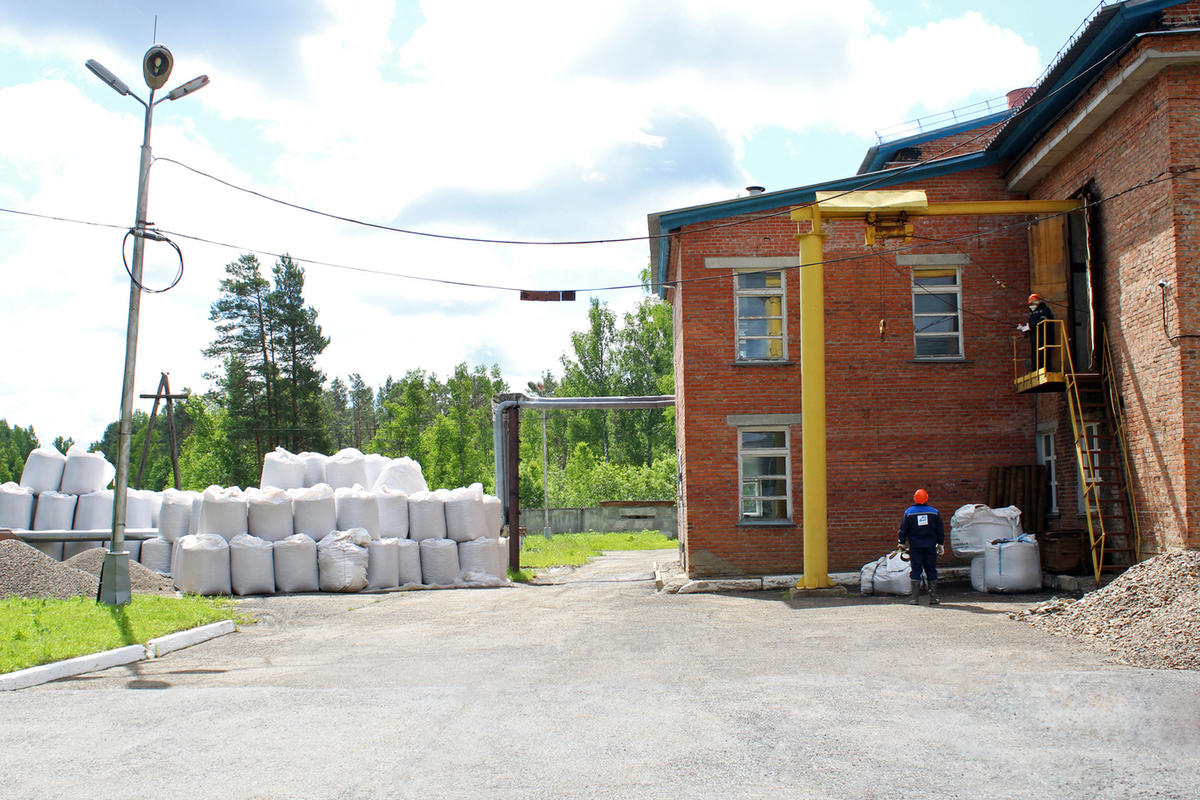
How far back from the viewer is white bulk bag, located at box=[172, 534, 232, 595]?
16.4m

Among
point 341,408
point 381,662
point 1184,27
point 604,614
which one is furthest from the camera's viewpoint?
point 341,408

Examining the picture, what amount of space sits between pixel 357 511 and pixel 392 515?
26.6 inches

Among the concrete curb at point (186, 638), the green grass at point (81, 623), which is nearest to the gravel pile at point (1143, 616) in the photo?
the concrete curb at point (186, 638)

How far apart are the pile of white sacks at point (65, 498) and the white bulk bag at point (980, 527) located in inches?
633

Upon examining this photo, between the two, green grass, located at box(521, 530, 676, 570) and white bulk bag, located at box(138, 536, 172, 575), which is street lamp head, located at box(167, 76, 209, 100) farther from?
green grass, located at box(521, 530, 676, 570)

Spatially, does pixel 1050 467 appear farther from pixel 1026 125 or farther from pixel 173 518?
pixel 173 518

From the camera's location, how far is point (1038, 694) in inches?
277

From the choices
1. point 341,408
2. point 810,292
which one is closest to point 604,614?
point 810,292

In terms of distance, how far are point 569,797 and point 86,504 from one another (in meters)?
18.9

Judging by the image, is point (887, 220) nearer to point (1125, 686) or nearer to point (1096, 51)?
point (1096, 51)

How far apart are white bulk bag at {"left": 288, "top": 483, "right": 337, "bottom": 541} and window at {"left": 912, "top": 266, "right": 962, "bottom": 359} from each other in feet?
36.4

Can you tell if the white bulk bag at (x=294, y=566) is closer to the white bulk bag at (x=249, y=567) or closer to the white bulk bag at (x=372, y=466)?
the white bulk bag at (x=249, y=567)

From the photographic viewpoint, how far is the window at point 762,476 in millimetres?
17203

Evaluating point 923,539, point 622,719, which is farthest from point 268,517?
point 622,719
